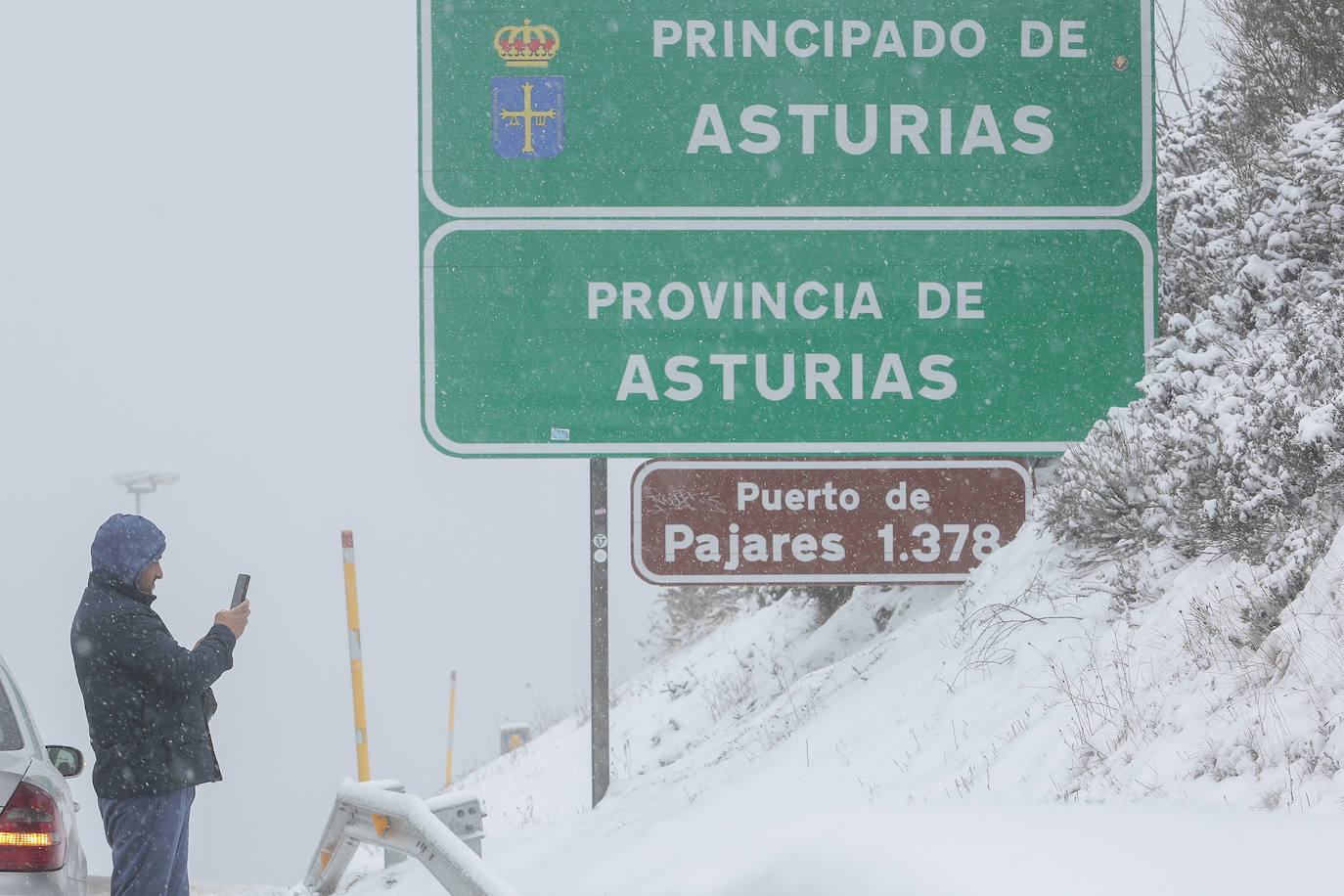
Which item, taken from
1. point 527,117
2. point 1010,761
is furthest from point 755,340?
point 1010,761

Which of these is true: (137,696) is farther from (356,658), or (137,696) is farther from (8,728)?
(356,658)

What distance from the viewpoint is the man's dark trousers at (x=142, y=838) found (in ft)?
17.7

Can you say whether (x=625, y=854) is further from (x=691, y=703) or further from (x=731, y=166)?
(x=691, y=703)

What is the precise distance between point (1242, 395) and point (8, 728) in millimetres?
5318

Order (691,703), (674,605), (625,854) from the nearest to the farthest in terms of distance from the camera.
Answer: (625,854)
(691,703)
(674,605)

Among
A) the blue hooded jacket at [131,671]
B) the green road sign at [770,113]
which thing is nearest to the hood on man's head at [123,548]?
the blue hooded jacket at [131,671]

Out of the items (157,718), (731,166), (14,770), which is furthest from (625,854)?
(731,166)

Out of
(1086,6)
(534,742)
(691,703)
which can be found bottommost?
(534,742)

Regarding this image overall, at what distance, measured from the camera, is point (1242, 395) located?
6582 mm

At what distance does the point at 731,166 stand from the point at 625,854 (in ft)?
14.3

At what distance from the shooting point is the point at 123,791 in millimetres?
5367

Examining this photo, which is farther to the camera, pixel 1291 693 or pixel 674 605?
pixel 674 605

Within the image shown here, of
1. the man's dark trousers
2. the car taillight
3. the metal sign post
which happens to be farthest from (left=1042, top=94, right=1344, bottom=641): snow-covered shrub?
the car taillight

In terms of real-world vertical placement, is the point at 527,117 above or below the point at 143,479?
above
